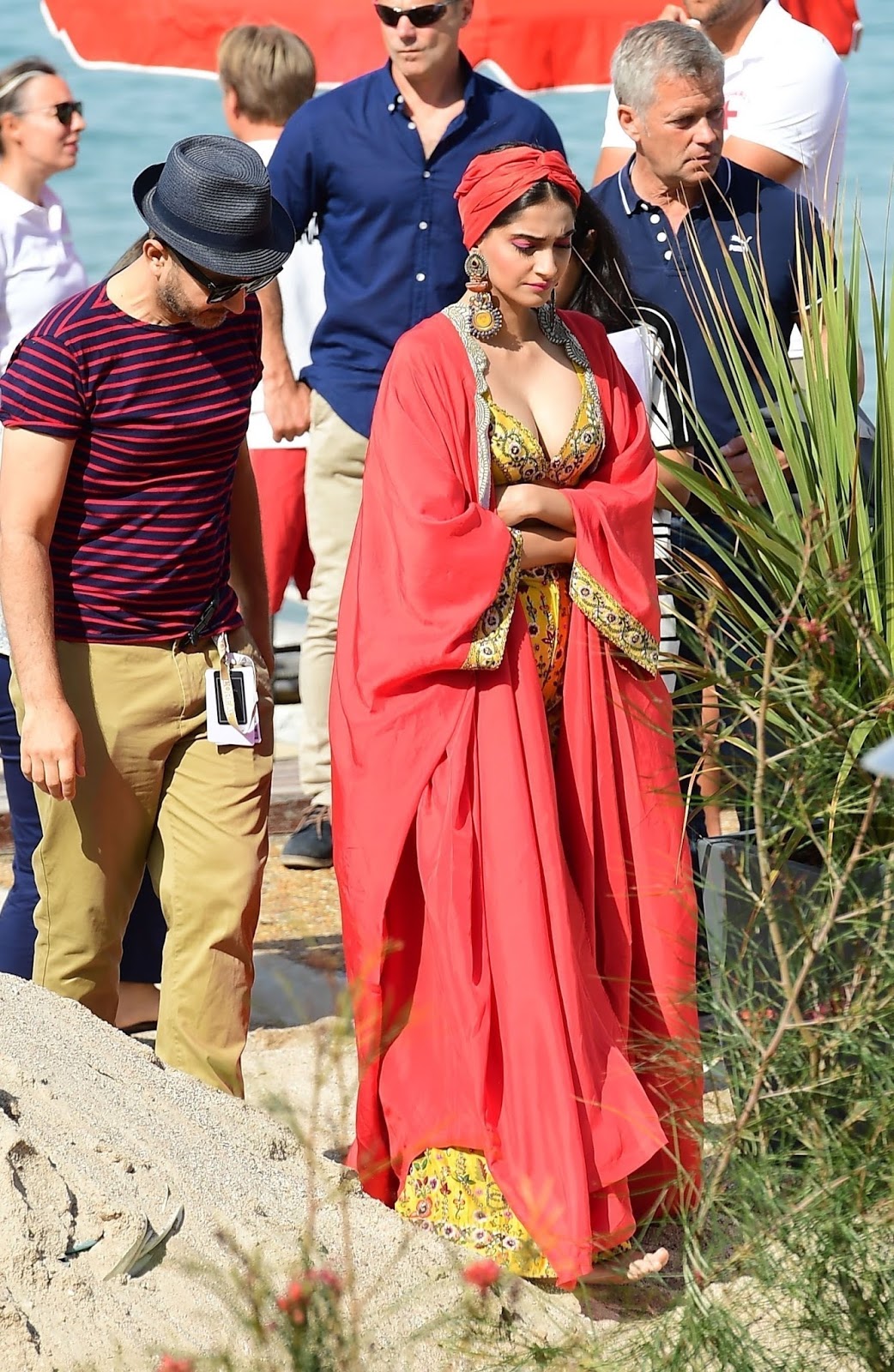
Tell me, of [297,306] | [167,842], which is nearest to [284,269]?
[297,306]

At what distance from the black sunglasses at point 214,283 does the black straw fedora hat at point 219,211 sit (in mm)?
24

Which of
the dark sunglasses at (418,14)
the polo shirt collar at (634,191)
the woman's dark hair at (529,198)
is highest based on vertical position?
the dark sunglasses at (418,14)

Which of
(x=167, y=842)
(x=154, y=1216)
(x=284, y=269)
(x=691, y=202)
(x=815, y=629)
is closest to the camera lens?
(x=815, y=629)

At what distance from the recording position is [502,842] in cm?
355

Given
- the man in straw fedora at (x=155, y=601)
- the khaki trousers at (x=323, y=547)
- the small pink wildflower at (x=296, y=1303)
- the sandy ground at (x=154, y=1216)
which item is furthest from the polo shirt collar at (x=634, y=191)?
the small pink wildflower at (x=296, y=1303)

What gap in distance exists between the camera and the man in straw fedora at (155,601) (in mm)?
3535

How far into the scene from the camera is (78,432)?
3.57 meters

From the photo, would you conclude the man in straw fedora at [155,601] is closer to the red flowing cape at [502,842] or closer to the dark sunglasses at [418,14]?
the red flowing cape at [502,842]

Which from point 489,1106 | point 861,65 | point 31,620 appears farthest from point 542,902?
point 861,65

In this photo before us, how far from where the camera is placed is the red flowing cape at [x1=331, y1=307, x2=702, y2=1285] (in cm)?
351

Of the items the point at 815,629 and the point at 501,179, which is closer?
the point at 815,629

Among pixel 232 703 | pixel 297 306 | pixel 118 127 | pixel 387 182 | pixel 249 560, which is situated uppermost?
pixel 118 127

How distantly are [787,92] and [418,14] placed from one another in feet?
3.59

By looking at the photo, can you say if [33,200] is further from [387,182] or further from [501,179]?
[501,179]
